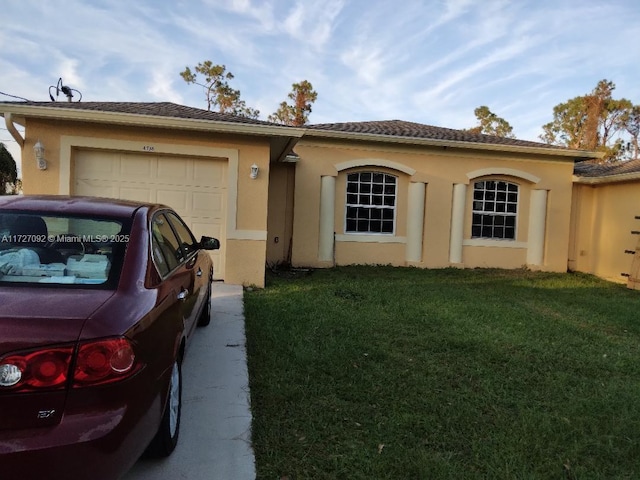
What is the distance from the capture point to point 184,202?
8.16 metres

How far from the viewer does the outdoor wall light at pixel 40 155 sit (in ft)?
24.5

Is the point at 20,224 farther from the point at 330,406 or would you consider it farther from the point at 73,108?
the point at 73,108

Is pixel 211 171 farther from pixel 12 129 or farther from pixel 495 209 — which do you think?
pixel 495 209

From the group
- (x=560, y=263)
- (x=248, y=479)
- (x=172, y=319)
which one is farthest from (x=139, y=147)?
(x=560, y=263)

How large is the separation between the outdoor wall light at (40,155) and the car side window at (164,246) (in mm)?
5024

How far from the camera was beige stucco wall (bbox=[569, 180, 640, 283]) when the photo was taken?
11.7m

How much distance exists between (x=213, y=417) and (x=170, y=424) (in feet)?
2.27

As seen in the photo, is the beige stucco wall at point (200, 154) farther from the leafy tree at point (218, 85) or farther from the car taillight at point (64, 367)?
the leafy tree at point (218, 85)

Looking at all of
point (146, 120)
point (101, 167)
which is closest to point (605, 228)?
point (146, 120)

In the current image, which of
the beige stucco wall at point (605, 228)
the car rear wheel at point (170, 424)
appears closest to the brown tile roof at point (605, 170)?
the beige stucco wall at point (605, 228)

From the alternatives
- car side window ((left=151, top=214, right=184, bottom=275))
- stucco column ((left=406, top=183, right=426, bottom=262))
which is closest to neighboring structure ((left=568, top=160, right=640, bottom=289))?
stucco column ((left=406, top=183, right=426, bottom=262))

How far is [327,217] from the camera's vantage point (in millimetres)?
11555

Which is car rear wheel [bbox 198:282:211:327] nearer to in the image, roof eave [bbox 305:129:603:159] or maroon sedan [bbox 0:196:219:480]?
maroon sedan [bbox 0:196:219:480]

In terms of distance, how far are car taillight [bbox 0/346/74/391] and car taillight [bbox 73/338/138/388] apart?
1.9 inches
